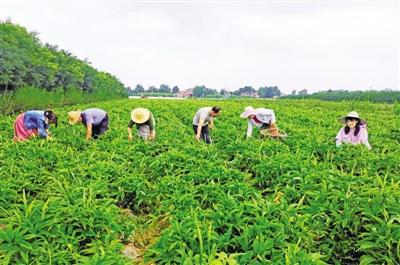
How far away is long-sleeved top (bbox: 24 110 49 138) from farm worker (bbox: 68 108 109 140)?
51 centimetres

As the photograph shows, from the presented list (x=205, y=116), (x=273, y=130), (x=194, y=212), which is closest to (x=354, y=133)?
(x=273, y=130)

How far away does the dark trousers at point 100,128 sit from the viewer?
31.0 ft

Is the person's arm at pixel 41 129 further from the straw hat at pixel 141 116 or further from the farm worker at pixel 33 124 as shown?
the straw hat at pixel 141 116

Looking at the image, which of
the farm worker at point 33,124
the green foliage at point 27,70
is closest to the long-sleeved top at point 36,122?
the farm worker at point 33,124

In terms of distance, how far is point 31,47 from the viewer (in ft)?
108

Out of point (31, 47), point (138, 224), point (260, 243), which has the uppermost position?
point (31, 47)

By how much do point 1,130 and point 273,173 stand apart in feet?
28.2

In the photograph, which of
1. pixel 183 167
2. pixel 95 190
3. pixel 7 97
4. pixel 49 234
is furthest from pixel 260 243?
pixel 7 97

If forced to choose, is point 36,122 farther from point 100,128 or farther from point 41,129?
point 100,128

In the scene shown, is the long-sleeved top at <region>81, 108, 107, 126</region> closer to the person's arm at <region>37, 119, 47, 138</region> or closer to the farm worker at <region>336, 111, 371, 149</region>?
the person's arm at <region>37, 119, 47, 138</region>

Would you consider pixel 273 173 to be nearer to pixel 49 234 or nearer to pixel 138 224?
pixel 138 224

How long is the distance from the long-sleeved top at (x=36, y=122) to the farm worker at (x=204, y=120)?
3.06 m

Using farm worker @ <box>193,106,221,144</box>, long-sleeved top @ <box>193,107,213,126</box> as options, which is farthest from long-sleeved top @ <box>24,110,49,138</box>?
long-sleeved top @ <box>193,107,213,126</box>

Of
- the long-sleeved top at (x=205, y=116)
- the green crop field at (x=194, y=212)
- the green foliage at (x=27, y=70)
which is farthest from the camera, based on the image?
the green foliage at (x=27, y=70)
